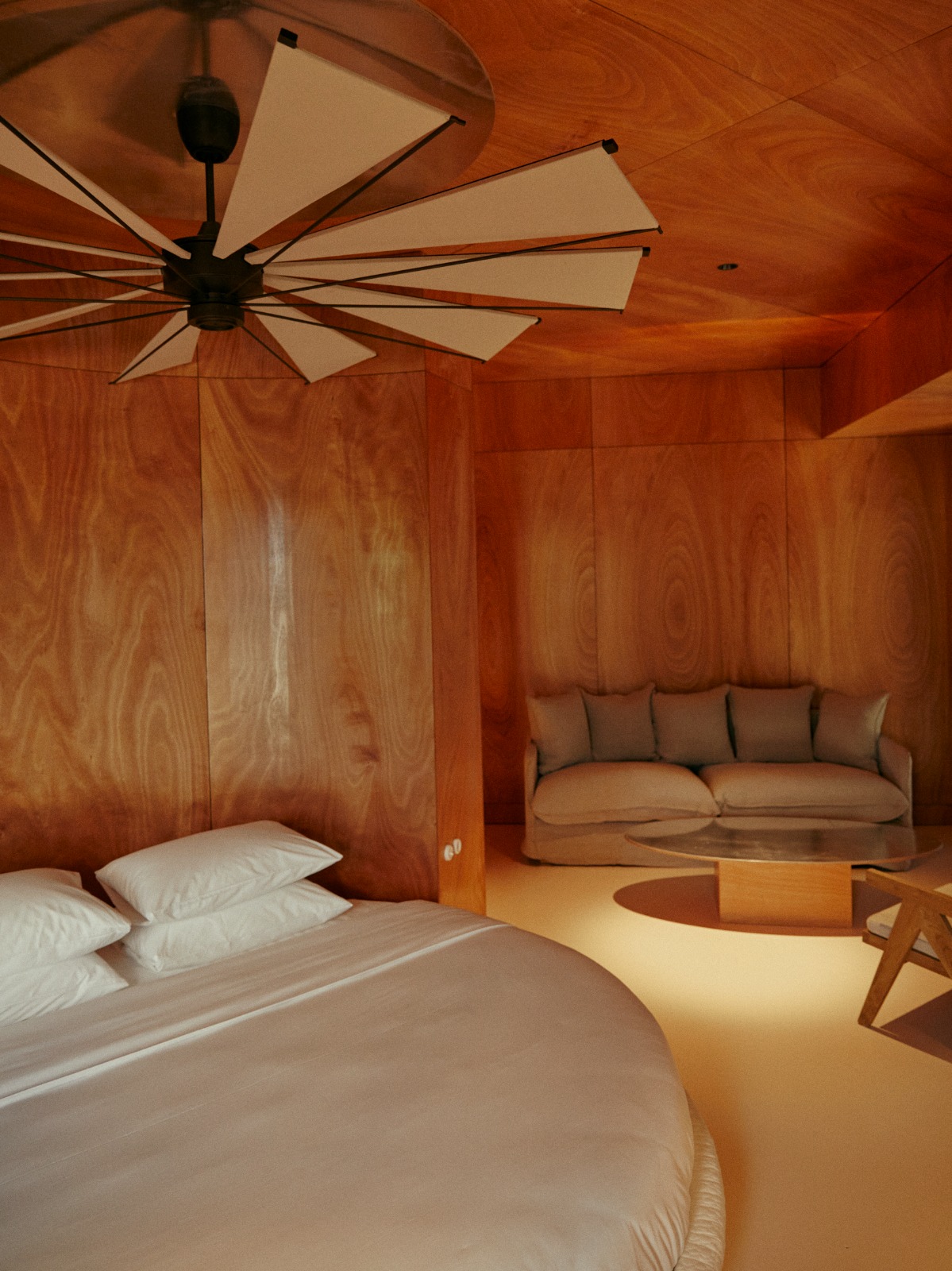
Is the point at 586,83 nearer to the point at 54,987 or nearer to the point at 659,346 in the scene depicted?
the point at 54,987

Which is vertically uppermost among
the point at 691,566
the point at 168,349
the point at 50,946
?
the point at 168,349

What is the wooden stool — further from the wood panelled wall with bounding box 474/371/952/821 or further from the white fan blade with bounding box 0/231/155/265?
the wood panelled wall with bounding box 474/371/952/821

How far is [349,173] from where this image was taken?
4.62 ft

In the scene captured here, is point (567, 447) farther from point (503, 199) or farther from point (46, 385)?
point (503, 199)

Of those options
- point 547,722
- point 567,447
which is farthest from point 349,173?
point 567,447

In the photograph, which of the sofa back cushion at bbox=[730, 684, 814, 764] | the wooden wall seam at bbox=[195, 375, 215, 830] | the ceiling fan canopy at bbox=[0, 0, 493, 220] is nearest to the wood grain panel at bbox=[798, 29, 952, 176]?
the ceiling fan canopy at bbox=[0, 0, 493, 220]

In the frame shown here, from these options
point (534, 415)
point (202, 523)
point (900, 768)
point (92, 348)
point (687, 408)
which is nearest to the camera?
point (92, 348)

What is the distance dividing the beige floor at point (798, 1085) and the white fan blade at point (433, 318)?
217 cm

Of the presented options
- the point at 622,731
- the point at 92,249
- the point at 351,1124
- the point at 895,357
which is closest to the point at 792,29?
the point at 92,249

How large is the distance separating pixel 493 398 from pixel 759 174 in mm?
3551

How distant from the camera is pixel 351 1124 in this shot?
176cm

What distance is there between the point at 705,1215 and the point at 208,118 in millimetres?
2377

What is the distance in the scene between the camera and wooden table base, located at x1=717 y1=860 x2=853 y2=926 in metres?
4.23

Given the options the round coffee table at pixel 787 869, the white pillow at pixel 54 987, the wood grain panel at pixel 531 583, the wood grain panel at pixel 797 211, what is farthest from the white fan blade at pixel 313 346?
the wood grain panel at pixel 531 583
